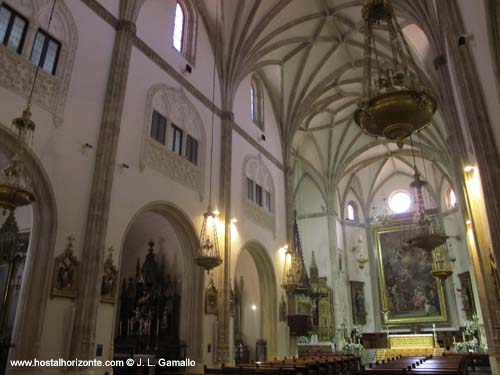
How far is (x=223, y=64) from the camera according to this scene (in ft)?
53.6

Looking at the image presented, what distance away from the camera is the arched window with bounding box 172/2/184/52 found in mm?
14578

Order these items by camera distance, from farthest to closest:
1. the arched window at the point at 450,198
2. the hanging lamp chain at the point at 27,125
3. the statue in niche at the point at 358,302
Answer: the statue in niche at the point at 358,302, the arched window at the point at 450,198, the hanging lamp chain at the point at 27,125

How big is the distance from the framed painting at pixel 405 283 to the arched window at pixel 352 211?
7.10 ft

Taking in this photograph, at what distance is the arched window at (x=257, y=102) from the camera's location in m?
19.4

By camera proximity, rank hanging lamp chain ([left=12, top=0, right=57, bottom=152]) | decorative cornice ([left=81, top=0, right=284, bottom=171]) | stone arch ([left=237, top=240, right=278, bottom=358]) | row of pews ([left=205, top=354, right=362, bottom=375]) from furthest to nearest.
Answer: stone arch ([left=237, top=240, right=278, bottom=358])
decorative cornice ([left=81, top=0, right=284, bottom=171])
row of pews ([left=205, top=354, right=362, bottom=375])
hanging lamp chain ([left=12, top=0, right=57, bottom=152])

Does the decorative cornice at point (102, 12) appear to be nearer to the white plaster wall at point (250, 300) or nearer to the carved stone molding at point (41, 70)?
the carved stone molding at point (41, 70)

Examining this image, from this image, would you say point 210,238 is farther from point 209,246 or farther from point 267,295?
point 267,295

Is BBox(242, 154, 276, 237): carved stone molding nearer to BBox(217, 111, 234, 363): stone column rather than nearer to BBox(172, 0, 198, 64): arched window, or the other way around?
BBox(217, 111, 234, 363): stone column

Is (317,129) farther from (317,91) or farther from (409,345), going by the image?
(409,345)

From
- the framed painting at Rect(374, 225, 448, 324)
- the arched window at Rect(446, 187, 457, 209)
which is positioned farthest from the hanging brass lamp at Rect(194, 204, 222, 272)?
the arched window at Rect(446, 187, 457, 209)

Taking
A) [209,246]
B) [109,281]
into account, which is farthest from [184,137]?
[109,281]

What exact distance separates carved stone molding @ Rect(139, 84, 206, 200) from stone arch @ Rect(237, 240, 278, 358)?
4600mm

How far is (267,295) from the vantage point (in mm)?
18109

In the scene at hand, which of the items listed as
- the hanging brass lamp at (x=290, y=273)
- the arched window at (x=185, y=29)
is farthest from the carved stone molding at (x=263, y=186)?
the arched window at (x=185, y=29)
